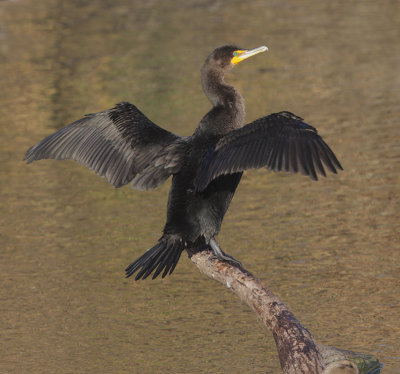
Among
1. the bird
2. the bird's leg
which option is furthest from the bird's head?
the bird's leg

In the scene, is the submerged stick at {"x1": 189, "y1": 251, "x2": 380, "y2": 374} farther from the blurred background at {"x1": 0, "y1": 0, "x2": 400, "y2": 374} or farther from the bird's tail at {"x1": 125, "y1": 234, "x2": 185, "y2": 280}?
the blurred background at {"x1": 0, "y1": 0, "x2": 400, "y2": 374}

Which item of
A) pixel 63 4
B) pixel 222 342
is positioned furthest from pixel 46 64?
pixel 222 342

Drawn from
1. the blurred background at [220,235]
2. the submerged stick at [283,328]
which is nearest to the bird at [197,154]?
the submerged stick at [283,328]

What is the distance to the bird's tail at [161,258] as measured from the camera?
5.01 meters

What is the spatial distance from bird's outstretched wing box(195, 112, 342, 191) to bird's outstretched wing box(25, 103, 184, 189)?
60 centimetres

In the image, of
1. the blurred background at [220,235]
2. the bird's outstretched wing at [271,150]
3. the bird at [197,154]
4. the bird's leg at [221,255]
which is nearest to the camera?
the bird's outstretched wing at [271,150]

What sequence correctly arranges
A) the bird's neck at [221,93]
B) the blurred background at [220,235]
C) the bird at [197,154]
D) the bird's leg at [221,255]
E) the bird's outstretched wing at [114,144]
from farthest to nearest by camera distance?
the blurred background at [220,235], the bird's outstretched wing at [114,144], the bird's neck at [221,93], the bird's leg at [221,255], the bird at [197,154]

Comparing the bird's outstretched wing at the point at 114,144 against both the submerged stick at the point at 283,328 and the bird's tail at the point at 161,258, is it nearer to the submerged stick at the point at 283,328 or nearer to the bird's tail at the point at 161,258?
the bird's tail at the point at 161,258

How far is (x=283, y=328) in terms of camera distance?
4.80 meters

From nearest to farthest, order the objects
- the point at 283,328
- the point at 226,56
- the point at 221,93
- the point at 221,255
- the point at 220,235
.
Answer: the point at 283,328
the point at 221,255
the point at 221,93
the point at 226,56
the point at 220,235

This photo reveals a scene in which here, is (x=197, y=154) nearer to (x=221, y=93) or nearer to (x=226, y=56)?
(x=221, y=93)

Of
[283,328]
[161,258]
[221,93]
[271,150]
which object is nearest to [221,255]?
[161,258]

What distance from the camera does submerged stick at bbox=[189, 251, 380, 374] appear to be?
15.5ft

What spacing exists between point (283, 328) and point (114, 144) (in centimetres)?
184
